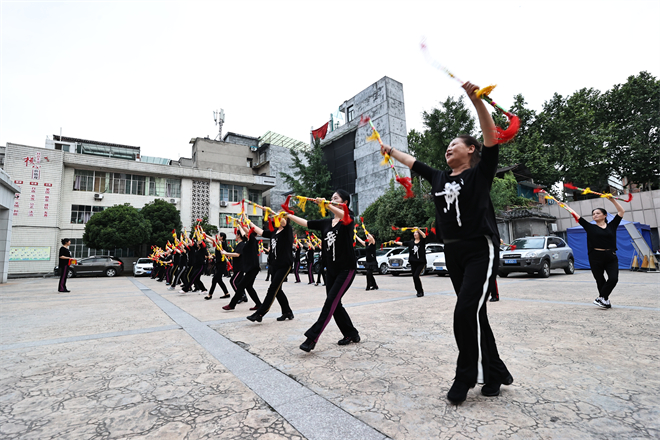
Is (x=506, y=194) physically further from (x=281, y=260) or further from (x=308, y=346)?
(x=308, y=346)

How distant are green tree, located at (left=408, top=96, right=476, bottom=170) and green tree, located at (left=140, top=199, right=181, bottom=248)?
21150mm

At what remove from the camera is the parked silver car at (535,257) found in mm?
12305

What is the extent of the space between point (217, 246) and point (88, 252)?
27.3m

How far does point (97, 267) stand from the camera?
944 inches

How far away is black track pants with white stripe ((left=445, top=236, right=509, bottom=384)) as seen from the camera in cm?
220

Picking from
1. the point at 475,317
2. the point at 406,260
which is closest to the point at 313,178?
the point at 406,260

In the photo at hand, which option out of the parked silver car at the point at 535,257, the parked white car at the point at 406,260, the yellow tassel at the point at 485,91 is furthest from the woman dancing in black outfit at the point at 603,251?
the parked white car at the point at 406,260


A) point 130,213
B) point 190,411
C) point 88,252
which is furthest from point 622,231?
point 88,252

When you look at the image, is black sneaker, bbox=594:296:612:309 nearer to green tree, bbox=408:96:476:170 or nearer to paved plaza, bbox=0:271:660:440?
paved plaza, bbox=0:271:660:440

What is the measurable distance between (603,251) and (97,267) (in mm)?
27989

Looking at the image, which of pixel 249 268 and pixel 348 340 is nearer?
pixel 348 340

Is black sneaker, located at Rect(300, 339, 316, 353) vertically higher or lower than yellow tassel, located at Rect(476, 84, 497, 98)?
lower

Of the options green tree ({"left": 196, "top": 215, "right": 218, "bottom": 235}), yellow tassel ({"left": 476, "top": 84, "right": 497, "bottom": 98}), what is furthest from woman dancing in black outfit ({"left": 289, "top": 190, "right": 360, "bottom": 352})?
green tree ({"left": 196, "top": 215, "right": 218, "bottom": 235})

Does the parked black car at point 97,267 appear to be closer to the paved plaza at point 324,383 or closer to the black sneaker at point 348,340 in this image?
the paved plaza at point 324,383
